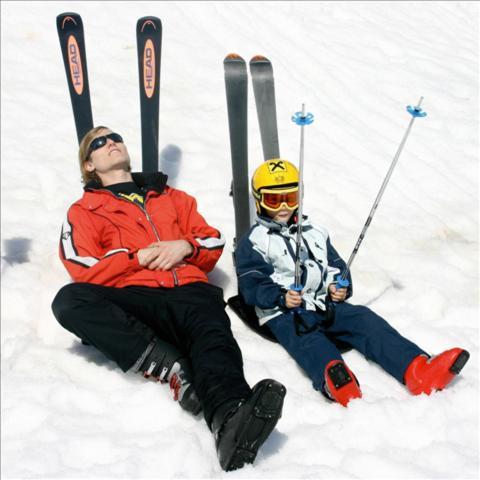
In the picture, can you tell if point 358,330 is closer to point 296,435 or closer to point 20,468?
point 296,435

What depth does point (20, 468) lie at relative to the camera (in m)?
2.64

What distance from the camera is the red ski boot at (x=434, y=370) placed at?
2.92m

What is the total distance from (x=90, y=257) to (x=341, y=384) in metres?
1.50

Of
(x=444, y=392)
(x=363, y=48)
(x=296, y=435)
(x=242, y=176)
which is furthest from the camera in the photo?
(x=363, y=48)

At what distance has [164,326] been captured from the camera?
10.6 ft

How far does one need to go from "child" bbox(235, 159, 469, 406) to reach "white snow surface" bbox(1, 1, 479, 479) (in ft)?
0.40

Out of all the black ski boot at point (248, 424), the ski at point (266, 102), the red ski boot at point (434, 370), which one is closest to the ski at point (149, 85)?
the ski at point (266, 102)

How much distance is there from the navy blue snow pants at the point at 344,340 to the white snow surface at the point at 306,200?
103mm

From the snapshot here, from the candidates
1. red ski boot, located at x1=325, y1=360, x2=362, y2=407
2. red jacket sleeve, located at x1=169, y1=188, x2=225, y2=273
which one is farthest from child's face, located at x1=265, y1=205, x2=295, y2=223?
red ski boot, located at x1=325, y1=360, x2=362, y2=407

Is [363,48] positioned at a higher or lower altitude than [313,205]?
higher

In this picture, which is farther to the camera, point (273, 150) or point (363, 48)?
point (363, 48)

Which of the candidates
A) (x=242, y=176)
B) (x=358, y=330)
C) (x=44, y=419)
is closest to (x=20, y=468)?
(x=44, y=419)

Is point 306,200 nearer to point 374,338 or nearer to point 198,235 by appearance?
point 198,235

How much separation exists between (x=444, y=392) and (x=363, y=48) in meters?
5.01
